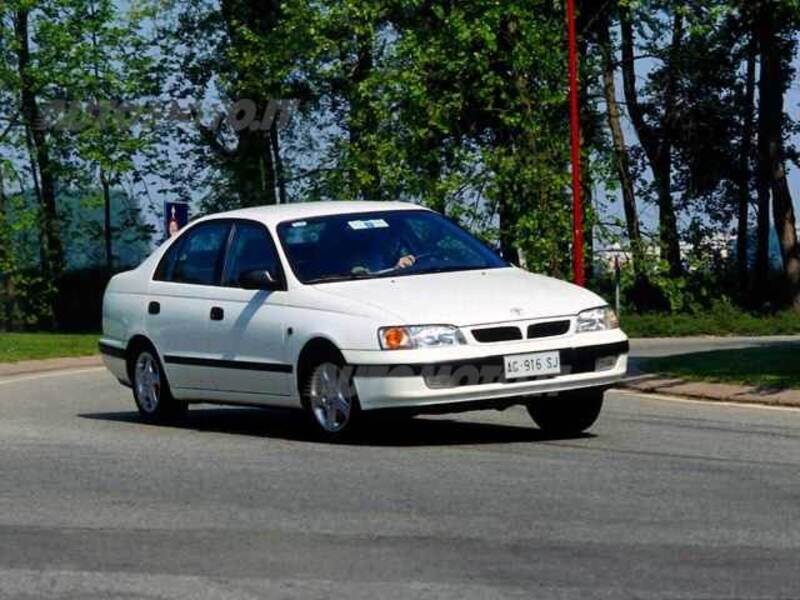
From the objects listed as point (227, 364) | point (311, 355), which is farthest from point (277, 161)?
point (311, 355)

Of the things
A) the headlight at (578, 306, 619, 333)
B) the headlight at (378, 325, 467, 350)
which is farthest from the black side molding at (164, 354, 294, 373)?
the headlight at (578, 306, 619, 333)

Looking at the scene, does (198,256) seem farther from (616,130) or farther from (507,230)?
(616,130)

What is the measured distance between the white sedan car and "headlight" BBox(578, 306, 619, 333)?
2cm

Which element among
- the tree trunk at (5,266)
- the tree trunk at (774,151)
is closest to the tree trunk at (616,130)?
the tree trunk at (774,151)

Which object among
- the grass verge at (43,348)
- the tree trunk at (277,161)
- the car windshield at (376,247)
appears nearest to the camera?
the car windshield at (376,247)

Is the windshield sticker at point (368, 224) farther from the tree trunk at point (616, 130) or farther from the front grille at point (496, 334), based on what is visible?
the tree trunk at point (616, 130)

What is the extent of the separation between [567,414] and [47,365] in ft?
48.1

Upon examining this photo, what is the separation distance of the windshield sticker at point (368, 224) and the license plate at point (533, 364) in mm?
2081

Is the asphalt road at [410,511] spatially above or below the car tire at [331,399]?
below

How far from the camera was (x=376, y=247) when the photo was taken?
14586 millimetres

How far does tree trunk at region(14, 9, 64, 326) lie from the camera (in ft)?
184

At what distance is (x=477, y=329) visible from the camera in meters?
13.1

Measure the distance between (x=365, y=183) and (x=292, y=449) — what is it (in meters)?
32.8

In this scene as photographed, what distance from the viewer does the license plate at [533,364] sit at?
1316 cm
